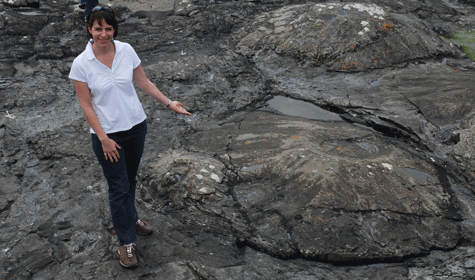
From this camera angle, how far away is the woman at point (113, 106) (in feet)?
6.16

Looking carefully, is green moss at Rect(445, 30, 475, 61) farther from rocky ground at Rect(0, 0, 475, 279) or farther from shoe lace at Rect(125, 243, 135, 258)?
shoe lace at Rect(125, 243, 135, 258)

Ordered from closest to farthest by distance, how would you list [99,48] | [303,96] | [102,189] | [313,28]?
1. [99,48]
2. [102,189]
3. [303,96]
4. [313,28]

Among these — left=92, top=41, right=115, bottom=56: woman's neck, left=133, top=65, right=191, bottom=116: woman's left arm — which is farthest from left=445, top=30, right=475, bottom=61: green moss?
left=92, top=41, right=115, bottom=56: woman's neck

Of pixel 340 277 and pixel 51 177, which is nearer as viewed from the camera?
pixel 340 277

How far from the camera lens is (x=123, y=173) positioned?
6.80 ft

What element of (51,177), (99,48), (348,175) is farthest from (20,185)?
(348,175)

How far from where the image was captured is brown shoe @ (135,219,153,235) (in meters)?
2.43

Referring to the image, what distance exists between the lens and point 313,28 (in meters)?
4.68

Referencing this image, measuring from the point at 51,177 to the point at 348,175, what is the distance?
2.23 m

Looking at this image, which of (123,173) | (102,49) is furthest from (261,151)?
(102,49)

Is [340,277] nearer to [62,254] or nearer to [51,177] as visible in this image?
[62,254]

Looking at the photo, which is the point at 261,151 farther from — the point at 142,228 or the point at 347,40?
the point at 347,40

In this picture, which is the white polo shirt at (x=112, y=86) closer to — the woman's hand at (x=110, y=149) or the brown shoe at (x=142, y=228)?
the woman's hand at (x=110, y=149)

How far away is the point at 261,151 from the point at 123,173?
138 cm
